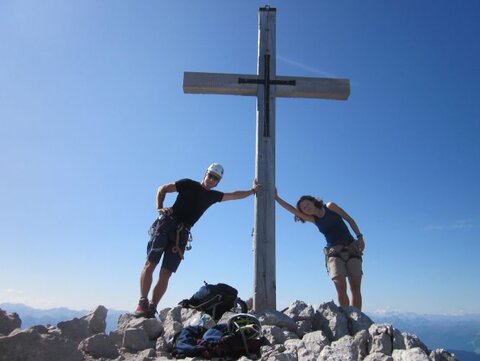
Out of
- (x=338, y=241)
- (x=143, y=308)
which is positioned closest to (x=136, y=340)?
(x=143, y=308)

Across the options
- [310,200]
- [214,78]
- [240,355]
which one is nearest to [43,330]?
[240,355]

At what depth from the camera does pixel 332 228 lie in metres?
7.34

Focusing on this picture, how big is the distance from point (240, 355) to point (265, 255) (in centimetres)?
270

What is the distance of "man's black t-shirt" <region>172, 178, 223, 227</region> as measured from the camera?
6570 mm

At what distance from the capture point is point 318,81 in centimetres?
798

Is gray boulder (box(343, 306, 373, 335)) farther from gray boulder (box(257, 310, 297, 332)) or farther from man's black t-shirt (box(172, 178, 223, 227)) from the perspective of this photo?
man's black t-shirt (box(172, 178, 223, 227))

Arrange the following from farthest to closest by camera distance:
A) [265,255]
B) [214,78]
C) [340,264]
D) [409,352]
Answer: [214,78]
[340,264]
[265,255]
[409,352]

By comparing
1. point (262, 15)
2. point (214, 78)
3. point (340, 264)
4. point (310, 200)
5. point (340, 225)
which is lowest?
point (340, 264)

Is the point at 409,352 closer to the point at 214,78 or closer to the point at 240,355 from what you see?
the point at 240,355

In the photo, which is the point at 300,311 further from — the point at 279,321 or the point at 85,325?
the point at 85,325

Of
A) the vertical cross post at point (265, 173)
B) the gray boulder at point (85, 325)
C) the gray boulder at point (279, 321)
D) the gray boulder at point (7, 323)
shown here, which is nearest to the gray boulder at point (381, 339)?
the gray boulder at point (279, 321)

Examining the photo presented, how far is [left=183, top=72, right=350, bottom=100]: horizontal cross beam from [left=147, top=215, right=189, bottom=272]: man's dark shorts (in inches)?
117

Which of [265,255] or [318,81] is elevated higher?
[318,81]

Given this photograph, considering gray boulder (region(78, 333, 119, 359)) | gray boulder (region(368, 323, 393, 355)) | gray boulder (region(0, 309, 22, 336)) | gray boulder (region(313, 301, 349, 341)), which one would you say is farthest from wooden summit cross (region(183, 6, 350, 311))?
gray boulder (region(0, 309, 22, 336))
